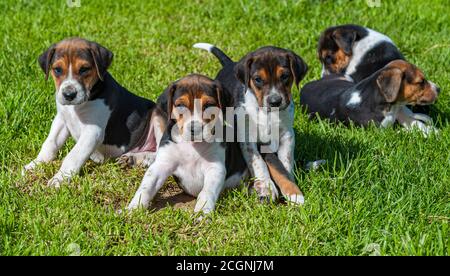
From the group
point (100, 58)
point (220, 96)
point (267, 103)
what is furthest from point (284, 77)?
point (100, 58)

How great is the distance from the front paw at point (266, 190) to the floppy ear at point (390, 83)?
257cm

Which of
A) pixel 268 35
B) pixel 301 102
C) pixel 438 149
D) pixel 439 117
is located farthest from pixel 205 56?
pixel 438 149

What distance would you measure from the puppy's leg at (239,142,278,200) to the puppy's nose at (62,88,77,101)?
1608mm

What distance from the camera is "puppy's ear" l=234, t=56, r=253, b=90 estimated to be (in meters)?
7.05

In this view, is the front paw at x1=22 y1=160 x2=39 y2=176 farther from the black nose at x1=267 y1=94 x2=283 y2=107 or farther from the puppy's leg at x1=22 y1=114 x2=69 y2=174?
the black nose at x1=267 y1=94 x2=283 y2=107

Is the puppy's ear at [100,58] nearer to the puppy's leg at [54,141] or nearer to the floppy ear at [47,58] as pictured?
the floppy ear at [47,58]

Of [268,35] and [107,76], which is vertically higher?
[107,76]

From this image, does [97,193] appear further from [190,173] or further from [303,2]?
[303,2]

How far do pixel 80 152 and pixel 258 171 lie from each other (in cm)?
167

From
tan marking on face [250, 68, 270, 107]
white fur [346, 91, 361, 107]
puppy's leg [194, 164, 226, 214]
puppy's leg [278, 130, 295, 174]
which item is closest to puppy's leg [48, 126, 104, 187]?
puppy's leg [194, 164, 226, 214]

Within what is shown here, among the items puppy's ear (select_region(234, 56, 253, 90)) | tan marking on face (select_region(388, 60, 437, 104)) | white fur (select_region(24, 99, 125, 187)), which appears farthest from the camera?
tan marking on face (select_region(388, 60, 437, 104))

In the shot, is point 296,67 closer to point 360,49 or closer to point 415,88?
point 415,88

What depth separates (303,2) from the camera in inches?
516
